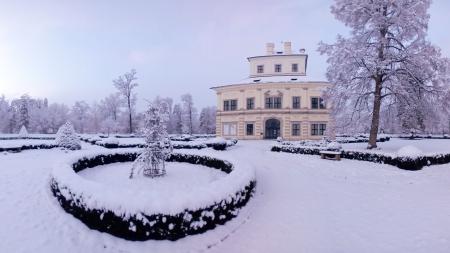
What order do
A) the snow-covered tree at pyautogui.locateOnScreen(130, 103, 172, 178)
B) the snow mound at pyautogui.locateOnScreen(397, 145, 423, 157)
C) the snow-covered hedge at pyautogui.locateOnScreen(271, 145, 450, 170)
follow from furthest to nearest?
the snow mound at pyautogui.locateOnScreen(397, 145, 423, 157)
the snow-covered hedge at pyautogui.locateOnScreen(271, 145, 450, 170)
the snow-covered tree at pyautogui.locateOnScreen(130, 103, 172, 178)

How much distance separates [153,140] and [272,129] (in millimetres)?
26217

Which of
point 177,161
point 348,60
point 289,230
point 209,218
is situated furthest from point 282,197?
point 348,60

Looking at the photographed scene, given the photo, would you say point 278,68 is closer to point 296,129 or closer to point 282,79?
point 282,79

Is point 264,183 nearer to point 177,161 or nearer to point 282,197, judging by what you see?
point 282,197

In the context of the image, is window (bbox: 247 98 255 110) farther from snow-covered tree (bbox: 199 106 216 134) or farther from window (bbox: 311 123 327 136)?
snow-covered tree (bbox: 199 106 216 134)

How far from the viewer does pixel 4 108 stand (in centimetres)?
6781

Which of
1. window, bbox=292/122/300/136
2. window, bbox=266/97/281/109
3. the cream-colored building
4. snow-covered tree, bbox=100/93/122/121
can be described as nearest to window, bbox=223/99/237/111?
the cream-colored building

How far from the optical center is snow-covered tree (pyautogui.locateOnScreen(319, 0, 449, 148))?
16.0m

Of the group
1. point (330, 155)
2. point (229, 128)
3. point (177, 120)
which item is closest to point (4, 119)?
point (177, 120)

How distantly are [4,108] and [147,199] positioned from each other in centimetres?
8205

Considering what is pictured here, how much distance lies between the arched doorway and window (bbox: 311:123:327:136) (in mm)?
4457

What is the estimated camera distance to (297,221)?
7.13 metres

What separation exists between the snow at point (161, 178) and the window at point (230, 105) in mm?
22794

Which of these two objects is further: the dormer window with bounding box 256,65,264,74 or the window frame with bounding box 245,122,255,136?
the dormer window with bounding box 256,65,264,74
